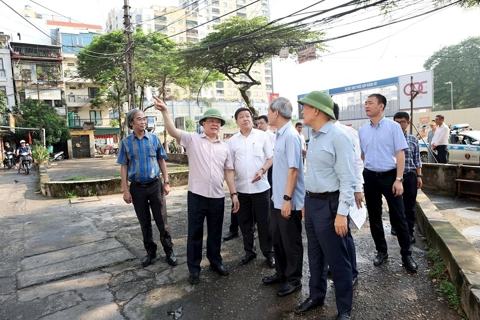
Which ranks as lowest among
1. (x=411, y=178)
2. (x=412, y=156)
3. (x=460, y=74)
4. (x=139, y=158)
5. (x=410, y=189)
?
(x=410, y=189)

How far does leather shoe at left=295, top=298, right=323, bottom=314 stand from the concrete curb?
1.11 metres

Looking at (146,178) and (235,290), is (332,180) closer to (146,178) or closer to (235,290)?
(235,290)

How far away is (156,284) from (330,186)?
6.83ft

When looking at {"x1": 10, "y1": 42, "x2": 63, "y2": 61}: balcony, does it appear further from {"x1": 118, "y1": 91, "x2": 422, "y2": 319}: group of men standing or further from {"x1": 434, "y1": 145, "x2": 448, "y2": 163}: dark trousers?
{"x1": 434, "y1": 145, "x2": 448, "y2": 163}: dark trousers

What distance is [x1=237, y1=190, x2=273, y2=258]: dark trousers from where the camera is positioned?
3.57 m

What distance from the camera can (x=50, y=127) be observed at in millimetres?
28953

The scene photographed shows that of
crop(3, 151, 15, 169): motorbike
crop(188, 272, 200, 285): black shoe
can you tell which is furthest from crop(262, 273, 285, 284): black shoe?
crop(3, 151, 15, 169): motorbike

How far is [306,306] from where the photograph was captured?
262 centimetres

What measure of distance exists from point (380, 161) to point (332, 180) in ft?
4.37

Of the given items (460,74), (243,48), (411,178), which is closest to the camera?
(411,178)

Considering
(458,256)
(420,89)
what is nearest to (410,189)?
(458,256)

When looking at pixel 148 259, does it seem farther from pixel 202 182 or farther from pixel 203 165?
pixel 203 165

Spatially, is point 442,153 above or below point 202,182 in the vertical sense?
below

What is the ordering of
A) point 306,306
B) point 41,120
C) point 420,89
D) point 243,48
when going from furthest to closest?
point 41,120 → point 420,89 → point 243,48 → point 306,306
